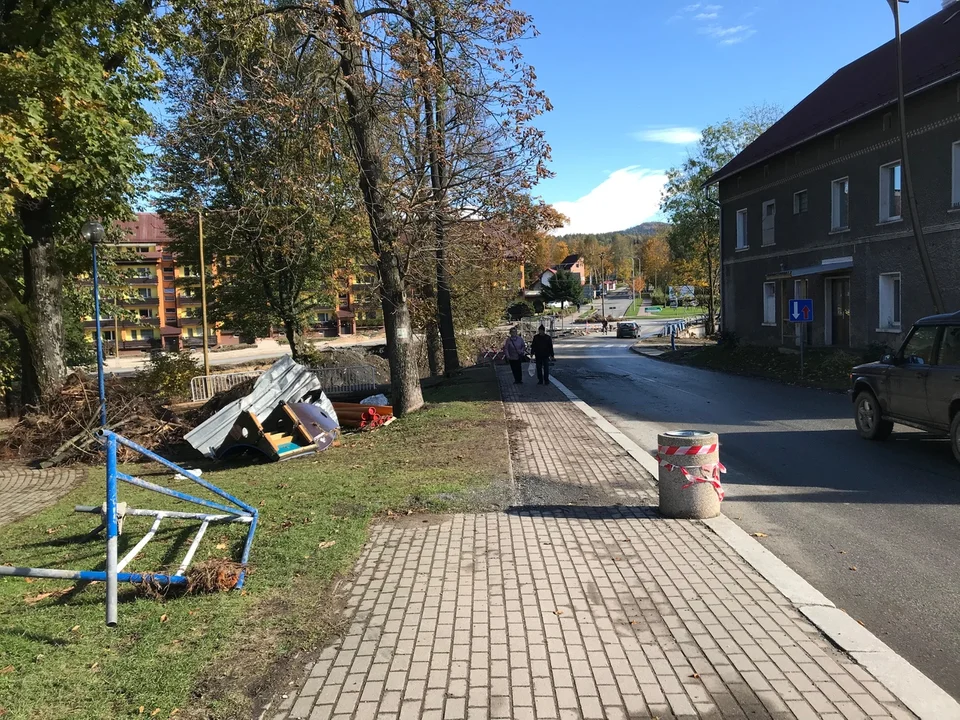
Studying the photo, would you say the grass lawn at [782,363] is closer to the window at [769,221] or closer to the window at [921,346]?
the window at [769,221]

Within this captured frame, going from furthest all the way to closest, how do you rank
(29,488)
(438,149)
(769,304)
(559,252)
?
(559,252) < (769,304) < (438,149) < (29,488)

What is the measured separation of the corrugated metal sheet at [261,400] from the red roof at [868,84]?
17017mm

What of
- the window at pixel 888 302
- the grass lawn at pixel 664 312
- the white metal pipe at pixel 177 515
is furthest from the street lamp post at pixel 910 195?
the grass lawn at pixel 664 312

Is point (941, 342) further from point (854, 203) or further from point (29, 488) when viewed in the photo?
point (854, 203)

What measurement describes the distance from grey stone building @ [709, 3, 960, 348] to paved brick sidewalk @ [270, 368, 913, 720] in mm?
16807

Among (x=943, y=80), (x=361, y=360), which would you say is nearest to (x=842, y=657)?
(x=943, y=80)

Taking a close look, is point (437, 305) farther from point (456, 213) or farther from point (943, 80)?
point (943, 80)

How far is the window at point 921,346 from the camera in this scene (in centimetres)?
896

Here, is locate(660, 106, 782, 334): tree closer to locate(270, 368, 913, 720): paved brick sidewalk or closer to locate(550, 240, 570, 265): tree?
locate(270, 368, 913, 720): paved brick sidewalk

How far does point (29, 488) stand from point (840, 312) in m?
23.4

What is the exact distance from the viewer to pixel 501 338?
4625 cm

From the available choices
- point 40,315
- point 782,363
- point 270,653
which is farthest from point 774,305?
point 270,653

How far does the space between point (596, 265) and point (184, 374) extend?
419 ft

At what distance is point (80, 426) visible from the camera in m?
11.5
